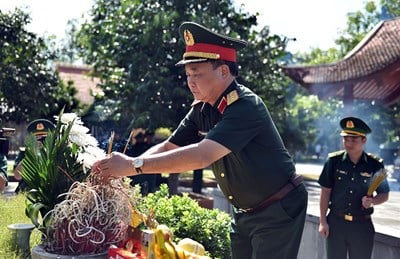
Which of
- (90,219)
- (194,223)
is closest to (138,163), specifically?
(90,219)

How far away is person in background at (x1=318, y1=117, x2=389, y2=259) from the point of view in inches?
172

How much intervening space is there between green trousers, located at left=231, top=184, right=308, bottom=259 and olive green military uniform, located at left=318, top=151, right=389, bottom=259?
5.99 feet

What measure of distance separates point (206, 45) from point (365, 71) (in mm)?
9493

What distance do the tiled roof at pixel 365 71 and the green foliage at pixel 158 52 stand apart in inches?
77.8

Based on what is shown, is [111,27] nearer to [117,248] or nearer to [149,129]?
[149,129]

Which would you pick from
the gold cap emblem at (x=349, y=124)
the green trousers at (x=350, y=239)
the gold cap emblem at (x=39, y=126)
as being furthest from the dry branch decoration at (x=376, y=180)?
the gold cap emblem at (x=39, y=126)

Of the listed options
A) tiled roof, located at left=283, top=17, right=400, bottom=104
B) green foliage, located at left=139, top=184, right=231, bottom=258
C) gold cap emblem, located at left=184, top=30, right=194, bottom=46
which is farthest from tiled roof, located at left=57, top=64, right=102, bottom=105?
gold cap emblem, located at left=184, top=30, right=194, bottom=46

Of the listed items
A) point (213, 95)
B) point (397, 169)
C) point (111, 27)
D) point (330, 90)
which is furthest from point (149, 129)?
point (397, 169)

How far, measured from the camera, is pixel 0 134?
13.8ft

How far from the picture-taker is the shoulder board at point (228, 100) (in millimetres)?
2521

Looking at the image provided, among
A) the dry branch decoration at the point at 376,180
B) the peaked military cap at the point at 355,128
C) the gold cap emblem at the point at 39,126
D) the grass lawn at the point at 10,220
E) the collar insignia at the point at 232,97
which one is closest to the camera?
the collar insignia at the point at 232,97

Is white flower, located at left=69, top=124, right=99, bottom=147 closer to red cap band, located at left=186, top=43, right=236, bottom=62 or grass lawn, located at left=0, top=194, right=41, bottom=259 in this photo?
red cap band, located at left=186, top=43, right=236, bottom=62

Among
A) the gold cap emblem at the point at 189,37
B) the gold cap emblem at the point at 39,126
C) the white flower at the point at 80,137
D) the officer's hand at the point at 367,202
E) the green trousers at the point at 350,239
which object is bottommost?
the green trousers at the point at 350,239

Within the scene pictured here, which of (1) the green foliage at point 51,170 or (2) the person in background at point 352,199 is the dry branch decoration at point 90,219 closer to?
(1) the green foliage at point 51,170
